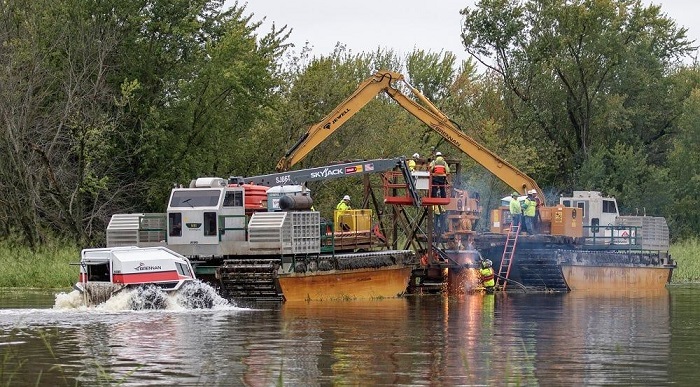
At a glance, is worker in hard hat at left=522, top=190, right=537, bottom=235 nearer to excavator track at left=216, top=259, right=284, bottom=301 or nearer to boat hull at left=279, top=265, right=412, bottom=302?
boat hull at left=279, top=265, right=412, bottom=302

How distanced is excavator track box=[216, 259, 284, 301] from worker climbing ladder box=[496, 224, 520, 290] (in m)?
11.3

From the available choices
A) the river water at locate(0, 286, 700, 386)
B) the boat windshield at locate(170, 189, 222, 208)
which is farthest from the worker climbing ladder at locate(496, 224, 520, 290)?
the boat windshield at locate(170, 189, 222, 208)

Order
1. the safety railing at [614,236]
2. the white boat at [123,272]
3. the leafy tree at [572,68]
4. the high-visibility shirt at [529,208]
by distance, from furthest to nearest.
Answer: the leafy tree at [572,68] < the safety railing at [614,236] < the high-visibility shirt at [529,208] < the white boat at [123,272]

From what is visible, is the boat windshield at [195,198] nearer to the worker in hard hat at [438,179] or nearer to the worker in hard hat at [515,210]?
the worker in hard hat at [438,179]

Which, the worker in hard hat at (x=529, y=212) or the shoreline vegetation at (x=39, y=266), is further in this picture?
the worker in hard hat at (x=529, y=212)

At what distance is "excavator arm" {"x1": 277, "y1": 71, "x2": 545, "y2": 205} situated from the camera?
1896 inches

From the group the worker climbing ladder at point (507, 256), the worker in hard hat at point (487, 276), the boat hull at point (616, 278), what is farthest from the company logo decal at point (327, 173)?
the boat hull at point (616, 278)

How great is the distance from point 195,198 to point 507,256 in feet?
42.4

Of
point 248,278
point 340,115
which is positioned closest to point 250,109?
point 340,115

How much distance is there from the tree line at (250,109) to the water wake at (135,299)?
1866 cm

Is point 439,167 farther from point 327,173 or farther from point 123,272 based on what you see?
point 123,272

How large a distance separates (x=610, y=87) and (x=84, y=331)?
57.3 m

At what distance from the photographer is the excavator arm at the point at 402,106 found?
158 ft

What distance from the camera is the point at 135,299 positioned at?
3484 cm
